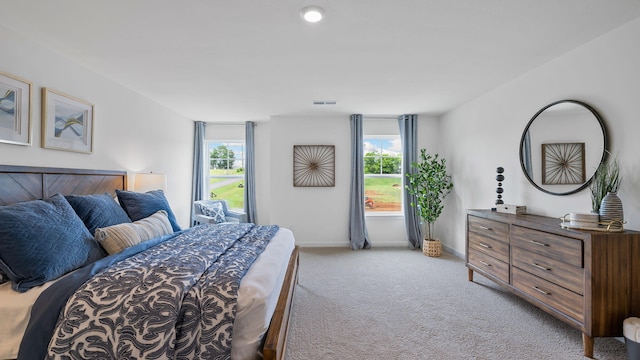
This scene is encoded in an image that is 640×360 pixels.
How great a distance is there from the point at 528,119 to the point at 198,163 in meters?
5.23

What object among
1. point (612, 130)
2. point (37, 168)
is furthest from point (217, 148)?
point (612, 130)

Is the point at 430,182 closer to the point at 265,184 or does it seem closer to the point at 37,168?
the point at 265,184

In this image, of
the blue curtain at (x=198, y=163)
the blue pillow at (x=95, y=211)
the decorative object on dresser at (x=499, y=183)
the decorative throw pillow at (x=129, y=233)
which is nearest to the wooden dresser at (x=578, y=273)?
the decorative object on dresser at (x=499, y=183)

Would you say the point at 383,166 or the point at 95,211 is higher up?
the point at 383,166

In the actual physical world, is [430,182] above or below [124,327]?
above

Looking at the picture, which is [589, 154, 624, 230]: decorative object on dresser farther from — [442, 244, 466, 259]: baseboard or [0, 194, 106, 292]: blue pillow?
[0, 194, 106, 292]: blue pillow

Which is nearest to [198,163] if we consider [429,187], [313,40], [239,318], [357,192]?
→ [357,192]

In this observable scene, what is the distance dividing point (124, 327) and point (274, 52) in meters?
2.30

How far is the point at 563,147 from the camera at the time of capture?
2.56 metres

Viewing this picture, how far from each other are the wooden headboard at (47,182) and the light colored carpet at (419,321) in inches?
93.9

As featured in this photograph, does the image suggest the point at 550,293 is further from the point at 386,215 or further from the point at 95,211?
the point at 95,211

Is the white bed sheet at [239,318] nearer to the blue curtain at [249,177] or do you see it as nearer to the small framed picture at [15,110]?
the small framed picture at [15,110]

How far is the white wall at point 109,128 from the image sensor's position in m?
2.23

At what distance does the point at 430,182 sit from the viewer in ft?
14.6
